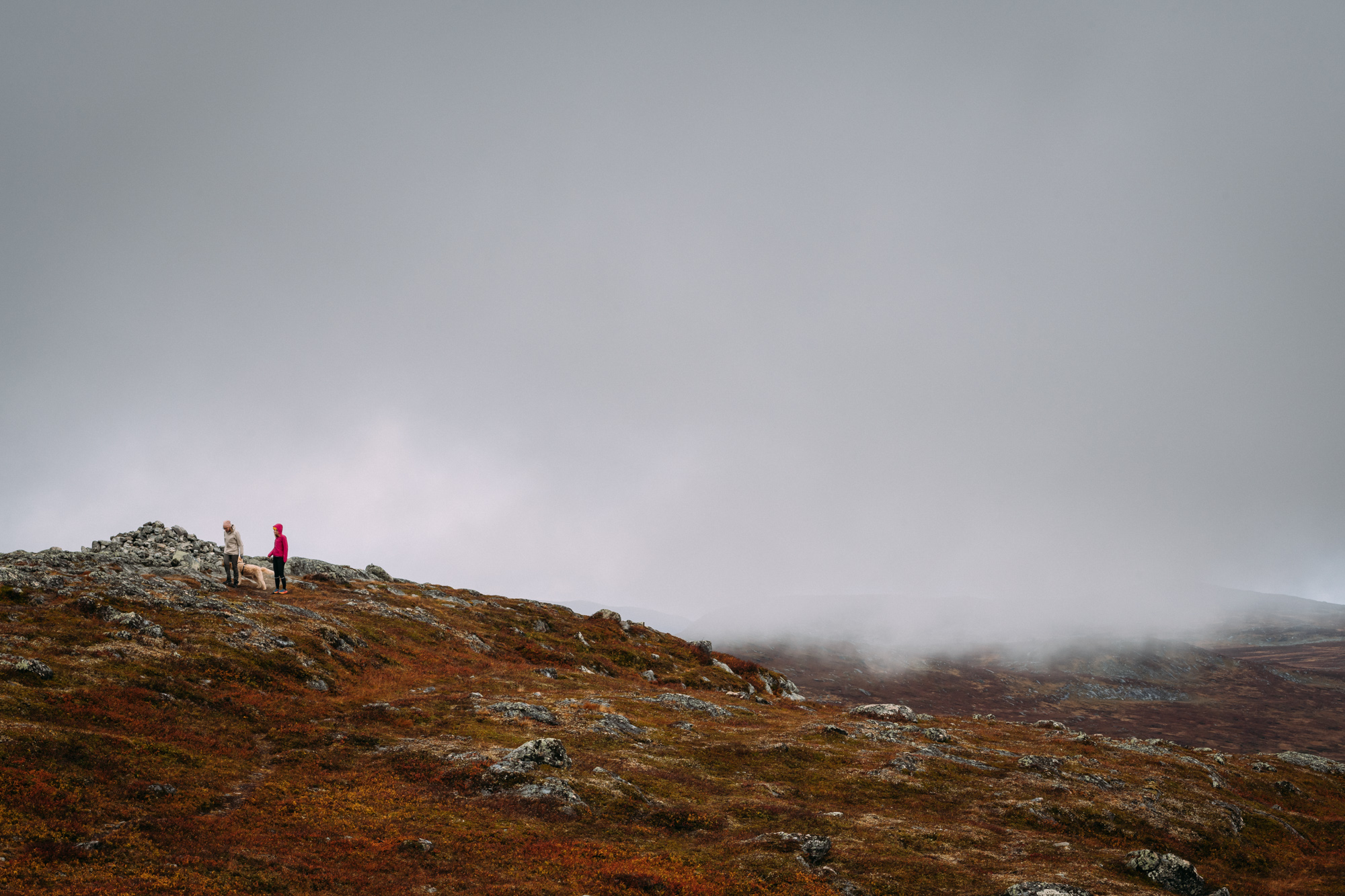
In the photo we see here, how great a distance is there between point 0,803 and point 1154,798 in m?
55.3

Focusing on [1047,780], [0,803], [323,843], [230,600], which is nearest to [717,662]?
[1047,780]

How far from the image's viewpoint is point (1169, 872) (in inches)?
1022

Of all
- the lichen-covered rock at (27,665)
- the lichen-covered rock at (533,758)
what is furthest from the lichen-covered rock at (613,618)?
the lichen-covered rock at (27,665)

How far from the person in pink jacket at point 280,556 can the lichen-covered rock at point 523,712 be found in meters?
24.1

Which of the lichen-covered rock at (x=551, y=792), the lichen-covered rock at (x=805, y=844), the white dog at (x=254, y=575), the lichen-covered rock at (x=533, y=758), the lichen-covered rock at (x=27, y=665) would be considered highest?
the white dog at (x=254, y=575)

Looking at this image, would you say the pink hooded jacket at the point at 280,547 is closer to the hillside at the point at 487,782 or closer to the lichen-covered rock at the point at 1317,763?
the hillside at the point at 487,782

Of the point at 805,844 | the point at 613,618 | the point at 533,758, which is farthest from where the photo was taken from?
the point at 613,618

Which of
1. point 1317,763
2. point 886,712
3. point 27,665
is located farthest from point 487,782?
point 1317,763

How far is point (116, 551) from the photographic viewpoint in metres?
58.7

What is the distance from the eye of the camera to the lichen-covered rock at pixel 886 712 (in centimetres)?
6035

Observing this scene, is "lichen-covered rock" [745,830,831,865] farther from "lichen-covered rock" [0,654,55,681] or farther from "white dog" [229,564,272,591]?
"white dog" [229,564,272,591]

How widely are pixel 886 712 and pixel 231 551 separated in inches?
2463

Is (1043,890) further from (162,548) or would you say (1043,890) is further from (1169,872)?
(162,548)

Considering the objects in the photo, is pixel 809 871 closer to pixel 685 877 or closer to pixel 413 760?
pixel 685 877
